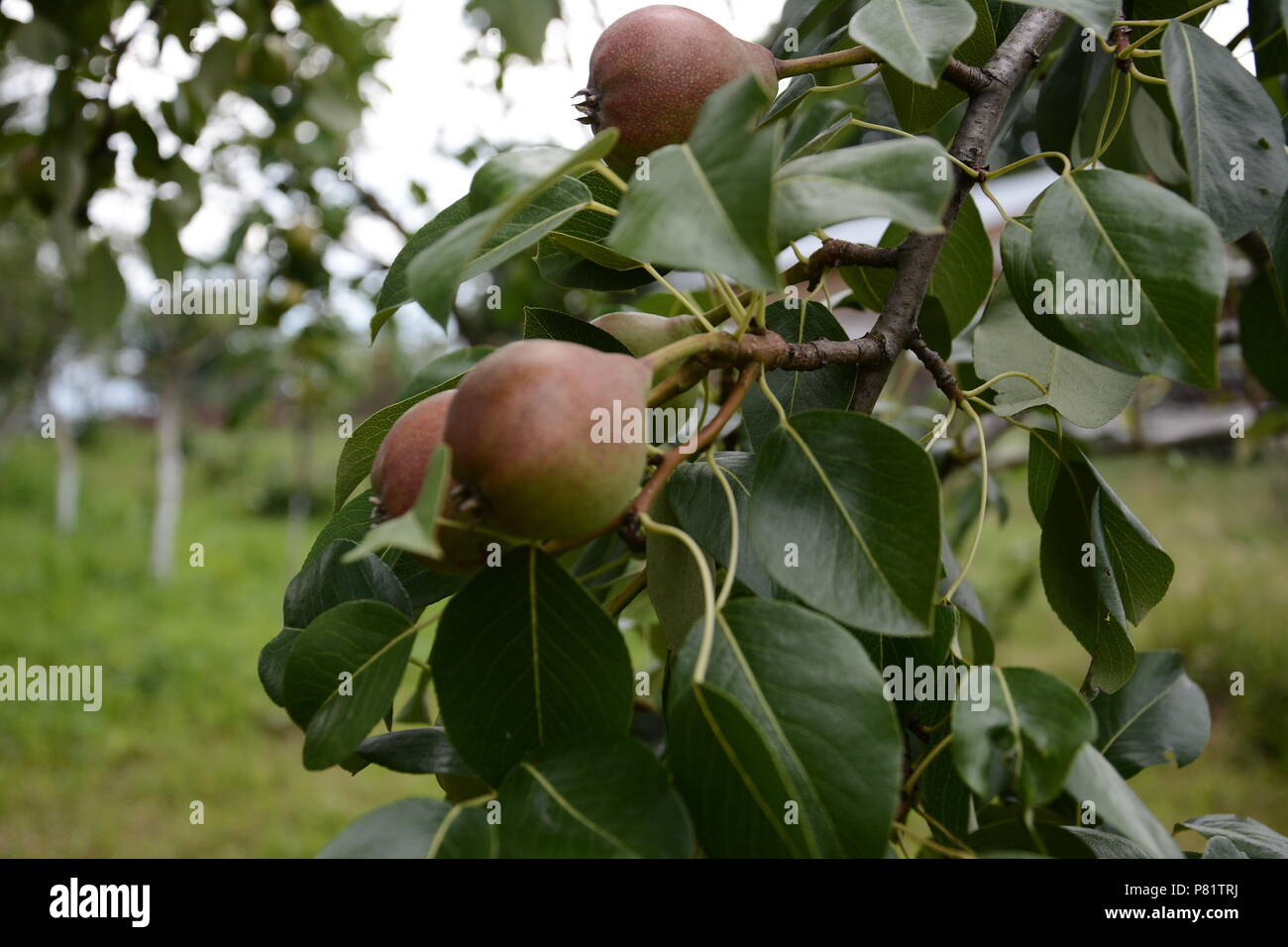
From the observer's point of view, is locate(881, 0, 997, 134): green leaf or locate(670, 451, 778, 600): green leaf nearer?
locate(670, 451, 778, 600): green leaf

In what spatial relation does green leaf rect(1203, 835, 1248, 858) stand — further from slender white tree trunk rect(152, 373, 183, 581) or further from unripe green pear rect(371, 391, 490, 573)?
slender white tree trunk rect(152, 373, 183, 581)

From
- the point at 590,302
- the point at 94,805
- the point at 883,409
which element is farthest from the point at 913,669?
the point at 94,805

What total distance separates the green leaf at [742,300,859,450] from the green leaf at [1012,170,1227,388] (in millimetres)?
104

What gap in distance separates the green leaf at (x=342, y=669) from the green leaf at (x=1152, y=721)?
0.44m

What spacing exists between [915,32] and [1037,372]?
0.72 feet

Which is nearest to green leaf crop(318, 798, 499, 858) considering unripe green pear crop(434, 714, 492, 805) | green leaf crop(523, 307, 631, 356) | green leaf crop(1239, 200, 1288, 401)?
unripe green pear crop(434, 714, 492, 805)

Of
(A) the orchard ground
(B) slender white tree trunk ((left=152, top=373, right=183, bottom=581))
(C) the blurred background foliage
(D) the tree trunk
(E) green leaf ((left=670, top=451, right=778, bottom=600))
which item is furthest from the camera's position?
(D) the tree trunk

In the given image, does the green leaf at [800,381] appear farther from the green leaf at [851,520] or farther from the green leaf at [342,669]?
the green leaf at [342,669]

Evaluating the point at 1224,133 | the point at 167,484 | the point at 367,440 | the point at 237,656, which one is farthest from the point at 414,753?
the point at 167,484

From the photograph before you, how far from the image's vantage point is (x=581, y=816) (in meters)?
0.32

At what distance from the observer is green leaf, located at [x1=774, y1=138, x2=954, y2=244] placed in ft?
1.07

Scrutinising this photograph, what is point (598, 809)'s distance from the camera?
327 millimetres

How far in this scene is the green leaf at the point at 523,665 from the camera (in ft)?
1.19
